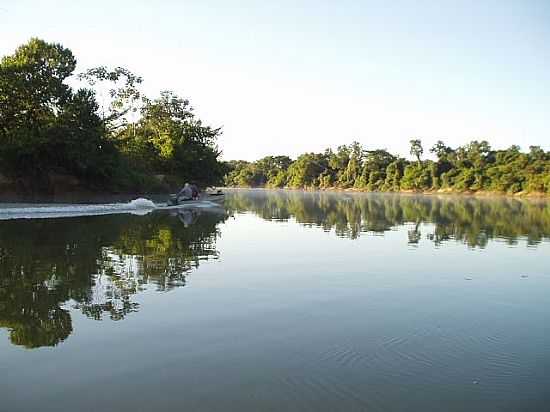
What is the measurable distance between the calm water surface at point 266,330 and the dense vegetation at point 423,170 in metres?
52.1

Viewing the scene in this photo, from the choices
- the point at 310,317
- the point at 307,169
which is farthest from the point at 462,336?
the point at 307,169

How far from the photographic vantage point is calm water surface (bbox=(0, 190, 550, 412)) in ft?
13.6

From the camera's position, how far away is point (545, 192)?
80.2m

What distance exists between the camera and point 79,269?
9.29 meters

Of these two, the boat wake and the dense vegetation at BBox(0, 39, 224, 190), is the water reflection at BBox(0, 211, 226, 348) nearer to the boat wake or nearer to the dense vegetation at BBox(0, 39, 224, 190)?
the boat wake

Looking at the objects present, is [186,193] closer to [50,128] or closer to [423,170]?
[50,128]

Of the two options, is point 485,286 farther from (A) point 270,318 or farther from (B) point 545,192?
(B) point 545,192

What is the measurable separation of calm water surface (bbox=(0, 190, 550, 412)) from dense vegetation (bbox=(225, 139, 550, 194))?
52.1m

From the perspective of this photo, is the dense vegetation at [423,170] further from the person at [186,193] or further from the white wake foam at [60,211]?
the white wake foam at [60,211]

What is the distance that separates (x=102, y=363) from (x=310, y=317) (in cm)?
290

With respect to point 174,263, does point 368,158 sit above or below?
above

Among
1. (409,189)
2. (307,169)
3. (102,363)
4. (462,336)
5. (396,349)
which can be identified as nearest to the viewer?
(102,363)

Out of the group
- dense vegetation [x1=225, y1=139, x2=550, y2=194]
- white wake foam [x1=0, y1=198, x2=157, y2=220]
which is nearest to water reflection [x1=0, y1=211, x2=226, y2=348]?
white wake foam [x1=0, y1=198, x2=157, y2=220]

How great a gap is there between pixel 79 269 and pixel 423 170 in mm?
104835
